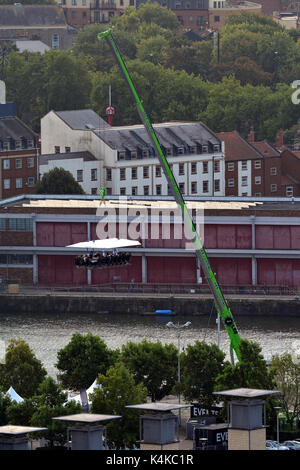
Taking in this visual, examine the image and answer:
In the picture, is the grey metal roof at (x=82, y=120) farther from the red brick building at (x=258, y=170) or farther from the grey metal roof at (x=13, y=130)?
the red brick building at (x=258, y=170)

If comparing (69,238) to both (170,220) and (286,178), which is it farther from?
(286,178)

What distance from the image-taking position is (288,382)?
49.5m

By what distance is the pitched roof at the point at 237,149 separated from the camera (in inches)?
3942

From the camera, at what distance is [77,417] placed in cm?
3381

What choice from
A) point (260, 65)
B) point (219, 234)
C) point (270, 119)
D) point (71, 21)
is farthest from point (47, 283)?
point (71, 21)

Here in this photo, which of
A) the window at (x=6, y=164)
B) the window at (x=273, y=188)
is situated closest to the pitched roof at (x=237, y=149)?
the window at (x=273, y=188)

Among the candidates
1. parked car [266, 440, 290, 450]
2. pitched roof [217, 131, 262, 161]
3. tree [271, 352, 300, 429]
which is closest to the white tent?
tree [271, 352, 300, 429]

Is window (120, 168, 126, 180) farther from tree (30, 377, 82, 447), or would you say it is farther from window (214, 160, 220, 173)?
tree (30, 377, 82, 447)

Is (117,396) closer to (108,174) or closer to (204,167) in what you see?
(108,174)

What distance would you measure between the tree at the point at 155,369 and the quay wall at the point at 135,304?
2229cm

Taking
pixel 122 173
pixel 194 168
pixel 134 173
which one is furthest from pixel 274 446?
pixel 194 168

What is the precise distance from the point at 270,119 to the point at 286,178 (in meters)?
21.6

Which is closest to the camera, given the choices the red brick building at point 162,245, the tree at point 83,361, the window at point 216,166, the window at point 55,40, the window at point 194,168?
the tree at point 83,361

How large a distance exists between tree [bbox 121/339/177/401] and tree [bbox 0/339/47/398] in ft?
8.56
